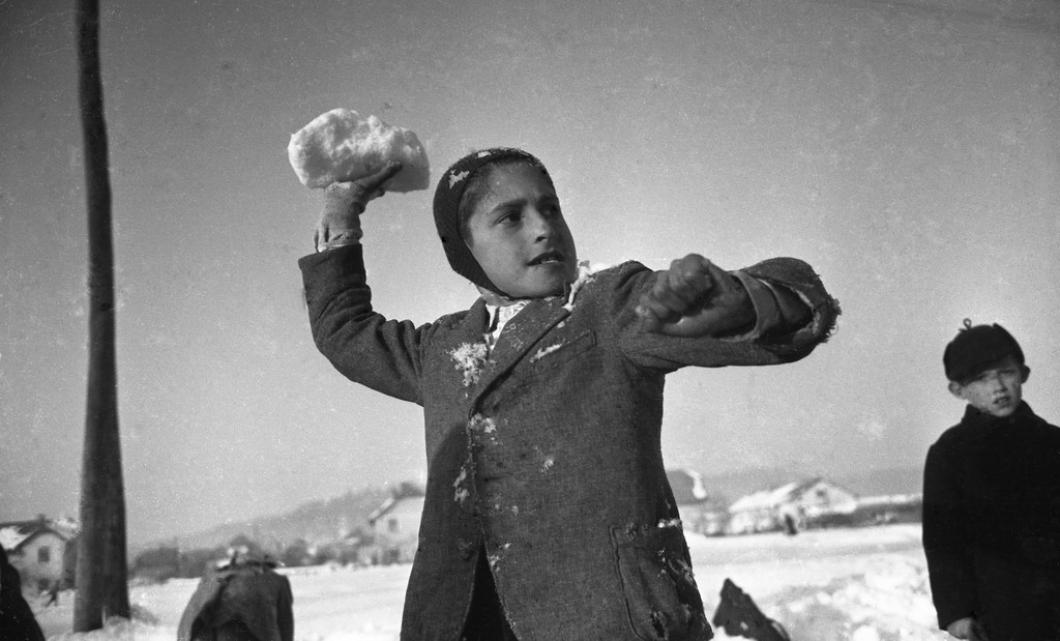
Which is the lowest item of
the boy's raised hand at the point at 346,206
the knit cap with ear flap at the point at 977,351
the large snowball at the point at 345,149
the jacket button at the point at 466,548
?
the jacket button at the point at 466,548

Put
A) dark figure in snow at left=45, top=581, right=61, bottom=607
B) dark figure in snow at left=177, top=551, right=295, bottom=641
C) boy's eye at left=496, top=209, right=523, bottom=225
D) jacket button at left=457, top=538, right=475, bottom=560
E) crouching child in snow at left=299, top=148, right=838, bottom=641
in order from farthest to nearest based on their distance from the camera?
dark figure in snow at left=45, top=581, right=61, bottom=607
dark figure in snow at left=177, top=551, right=295, bottom=641
boy's eye at left=496, top=209, right=523, bottom=225
jacket button at left=457, top=538, right=475, bottom=560
crouching child in snow at left=299, top=148, right=838, bottom=641

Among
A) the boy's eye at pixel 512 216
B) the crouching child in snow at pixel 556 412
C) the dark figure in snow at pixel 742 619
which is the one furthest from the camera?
the dark figure in snow at pixel 742 619

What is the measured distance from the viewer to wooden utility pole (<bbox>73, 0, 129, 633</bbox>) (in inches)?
88.3

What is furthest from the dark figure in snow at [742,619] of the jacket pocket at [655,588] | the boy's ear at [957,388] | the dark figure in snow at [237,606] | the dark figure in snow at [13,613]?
the dark figure in snow at [13,613]

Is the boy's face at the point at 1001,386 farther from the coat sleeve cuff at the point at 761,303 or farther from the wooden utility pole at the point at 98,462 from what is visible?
the wooden utility pole at the point at 98,462

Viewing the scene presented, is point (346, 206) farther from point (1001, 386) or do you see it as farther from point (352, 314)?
point (1001, 386)

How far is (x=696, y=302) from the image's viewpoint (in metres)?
0.69

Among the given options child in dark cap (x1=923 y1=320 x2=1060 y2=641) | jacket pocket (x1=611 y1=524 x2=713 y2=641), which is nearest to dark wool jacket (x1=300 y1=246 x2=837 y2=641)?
jacket pocket (x1=611 y1=524 x2=713 y2=641)

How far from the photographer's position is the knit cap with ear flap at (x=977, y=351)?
6.43 ft

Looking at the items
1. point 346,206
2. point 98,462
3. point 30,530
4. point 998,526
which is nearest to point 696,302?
point 346,206

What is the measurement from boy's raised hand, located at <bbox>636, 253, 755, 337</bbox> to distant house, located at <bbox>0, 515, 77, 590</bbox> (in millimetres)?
2157

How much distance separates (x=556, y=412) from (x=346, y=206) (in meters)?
0.52

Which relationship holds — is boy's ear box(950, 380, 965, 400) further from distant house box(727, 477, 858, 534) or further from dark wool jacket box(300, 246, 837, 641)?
dark wool jacket box(300, 246, 837, 641)

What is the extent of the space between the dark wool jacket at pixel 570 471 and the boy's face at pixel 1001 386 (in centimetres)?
143
